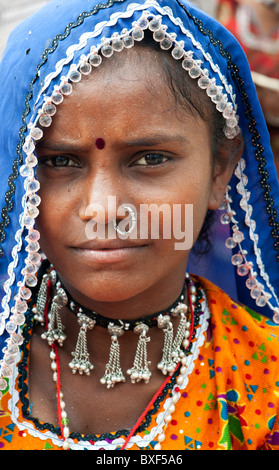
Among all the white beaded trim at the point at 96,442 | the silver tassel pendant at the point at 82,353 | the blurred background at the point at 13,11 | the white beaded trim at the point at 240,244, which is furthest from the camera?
the blurred background at the point at 13,11

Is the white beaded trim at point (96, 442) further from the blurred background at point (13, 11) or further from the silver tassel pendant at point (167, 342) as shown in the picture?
the blurred background at point (13, 11)

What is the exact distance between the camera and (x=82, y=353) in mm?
1791

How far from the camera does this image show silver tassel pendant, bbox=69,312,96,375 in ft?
5.83

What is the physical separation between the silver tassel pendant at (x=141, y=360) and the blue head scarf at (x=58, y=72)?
358 millimetres

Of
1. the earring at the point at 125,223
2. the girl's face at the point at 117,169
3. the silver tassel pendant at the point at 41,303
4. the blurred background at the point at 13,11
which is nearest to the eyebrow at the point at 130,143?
the girl's face at the point at 117,169

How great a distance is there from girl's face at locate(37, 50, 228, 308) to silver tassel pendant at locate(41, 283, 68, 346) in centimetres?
18

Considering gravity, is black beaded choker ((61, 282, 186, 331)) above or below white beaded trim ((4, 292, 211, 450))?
above

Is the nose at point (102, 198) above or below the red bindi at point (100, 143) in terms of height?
below

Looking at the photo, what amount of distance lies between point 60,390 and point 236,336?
533mm

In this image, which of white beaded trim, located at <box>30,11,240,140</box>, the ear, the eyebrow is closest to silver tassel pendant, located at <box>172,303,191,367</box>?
the ear

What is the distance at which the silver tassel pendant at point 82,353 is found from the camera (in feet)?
5.83

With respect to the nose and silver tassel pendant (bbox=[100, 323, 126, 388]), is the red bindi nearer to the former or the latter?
the nose
